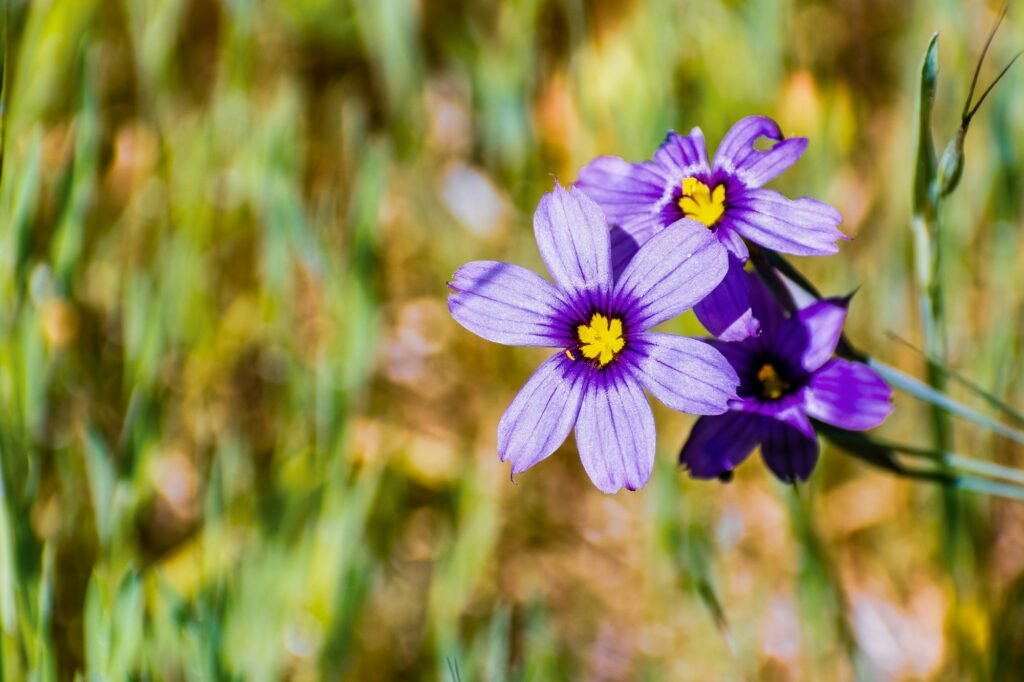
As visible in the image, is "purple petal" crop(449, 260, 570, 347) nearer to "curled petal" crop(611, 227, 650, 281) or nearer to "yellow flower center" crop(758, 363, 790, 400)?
"curled petal" crop(611, 227, 650, 281)

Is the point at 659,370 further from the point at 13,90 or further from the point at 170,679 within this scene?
the point at 13,90

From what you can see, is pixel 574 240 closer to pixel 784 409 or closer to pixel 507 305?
pixel 507 305

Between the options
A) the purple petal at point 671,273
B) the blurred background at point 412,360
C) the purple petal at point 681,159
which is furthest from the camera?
the blurred background at point 412,360

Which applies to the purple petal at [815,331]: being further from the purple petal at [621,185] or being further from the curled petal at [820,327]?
the purple petal at [621,185]

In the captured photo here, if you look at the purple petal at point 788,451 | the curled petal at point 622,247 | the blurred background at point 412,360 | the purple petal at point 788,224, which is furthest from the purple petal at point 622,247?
the blurred background at point 412,360

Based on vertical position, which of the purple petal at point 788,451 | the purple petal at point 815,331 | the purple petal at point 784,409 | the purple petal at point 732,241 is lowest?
the purple petal at point 788,451

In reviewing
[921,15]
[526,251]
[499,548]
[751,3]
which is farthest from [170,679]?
[921,15]

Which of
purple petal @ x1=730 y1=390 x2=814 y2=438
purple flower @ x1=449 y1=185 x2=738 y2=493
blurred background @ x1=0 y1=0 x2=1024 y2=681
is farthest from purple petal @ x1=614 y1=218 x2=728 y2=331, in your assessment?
blurred background @ x1=0 y1=0 x2=1024 y2=681
